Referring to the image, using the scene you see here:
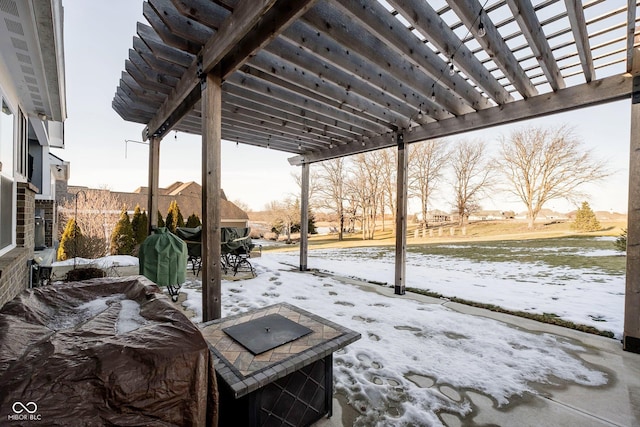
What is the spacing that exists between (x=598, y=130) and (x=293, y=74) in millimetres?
16628

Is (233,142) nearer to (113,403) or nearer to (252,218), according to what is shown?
(113,403)

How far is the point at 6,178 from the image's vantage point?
279 centimetres

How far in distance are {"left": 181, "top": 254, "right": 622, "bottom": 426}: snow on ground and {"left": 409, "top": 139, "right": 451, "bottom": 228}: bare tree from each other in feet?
42.5

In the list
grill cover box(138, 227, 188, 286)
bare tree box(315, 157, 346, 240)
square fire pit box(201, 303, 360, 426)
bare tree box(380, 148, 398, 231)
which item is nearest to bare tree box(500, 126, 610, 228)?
bare tree box(380, 148, 398, 231)

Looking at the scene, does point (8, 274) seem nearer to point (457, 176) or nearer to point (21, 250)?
point (21, 250)

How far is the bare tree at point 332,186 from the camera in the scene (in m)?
17.2

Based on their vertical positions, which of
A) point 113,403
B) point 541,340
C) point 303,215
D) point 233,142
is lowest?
point 541,340

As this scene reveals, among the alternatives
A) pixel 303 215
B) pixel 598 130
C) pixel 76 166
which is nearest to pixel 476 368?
pixel 303 215

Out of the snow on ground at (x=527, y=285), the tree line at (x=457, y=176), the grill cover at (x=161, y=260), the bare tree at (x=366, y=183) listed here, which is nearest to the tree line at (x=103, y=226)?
the grill cover at (x=161, y=260)

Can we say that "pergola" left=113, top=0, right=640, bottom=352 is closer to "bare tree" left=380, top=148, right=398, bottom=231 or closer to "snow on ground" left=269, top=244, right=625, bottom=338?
"snow on ground" left=269, top=244, right=625, bottom=338

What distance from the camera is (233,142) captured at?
16.8ft

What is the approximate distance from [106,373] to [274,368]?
0.72m

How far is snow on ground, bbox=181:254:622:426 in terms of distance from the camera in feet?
6.11

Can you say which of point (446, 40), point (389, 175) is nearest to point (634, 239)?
point (446, 40)
